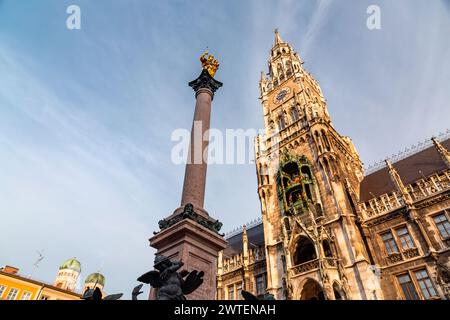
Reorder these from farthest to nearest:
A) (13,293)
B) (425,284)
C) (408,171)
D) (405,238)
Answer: (13,293)
(408,171)
(405,238)
(425,284)

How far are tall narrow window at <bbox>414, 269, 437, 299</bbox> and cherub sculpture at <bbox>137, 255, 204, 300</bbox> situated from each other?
1837 cm

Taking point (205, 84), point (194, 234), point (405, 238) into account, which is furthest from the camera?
point (405, 238)

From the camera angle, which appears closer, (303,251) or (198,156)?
(198,156)

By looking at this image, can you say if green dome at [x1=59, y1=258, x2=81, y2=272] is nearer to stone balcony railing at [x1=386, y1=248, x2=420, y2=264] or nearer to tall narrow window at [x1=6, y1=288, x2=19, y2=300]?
tall narrow window at [x1=6, y1=288, x2=19, y2=300]

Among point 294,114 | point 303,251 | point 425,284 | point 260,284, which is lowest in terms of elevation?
point 425,284

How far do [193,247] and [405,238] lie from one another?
62.1 ft

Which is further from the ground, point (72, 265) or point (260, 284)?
point (72, 265)

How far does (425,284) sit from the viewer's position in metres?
18.5

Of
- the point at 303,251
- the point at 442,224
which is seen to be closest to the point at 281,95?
the point at 303,251

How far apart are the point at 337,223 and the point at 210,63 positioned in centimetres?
1588

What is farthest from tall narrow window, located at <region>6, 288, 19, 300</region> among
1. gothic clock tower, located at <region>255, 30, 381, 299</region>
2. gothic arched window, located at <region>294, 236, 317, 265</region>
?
gothic arched window, located at <region>294, 236, 317, 265</region>

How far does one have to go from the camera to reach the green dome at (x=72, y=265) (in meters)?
69.4

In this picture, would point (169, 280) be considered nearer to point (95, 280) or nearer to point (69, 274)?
point (95, 280)
